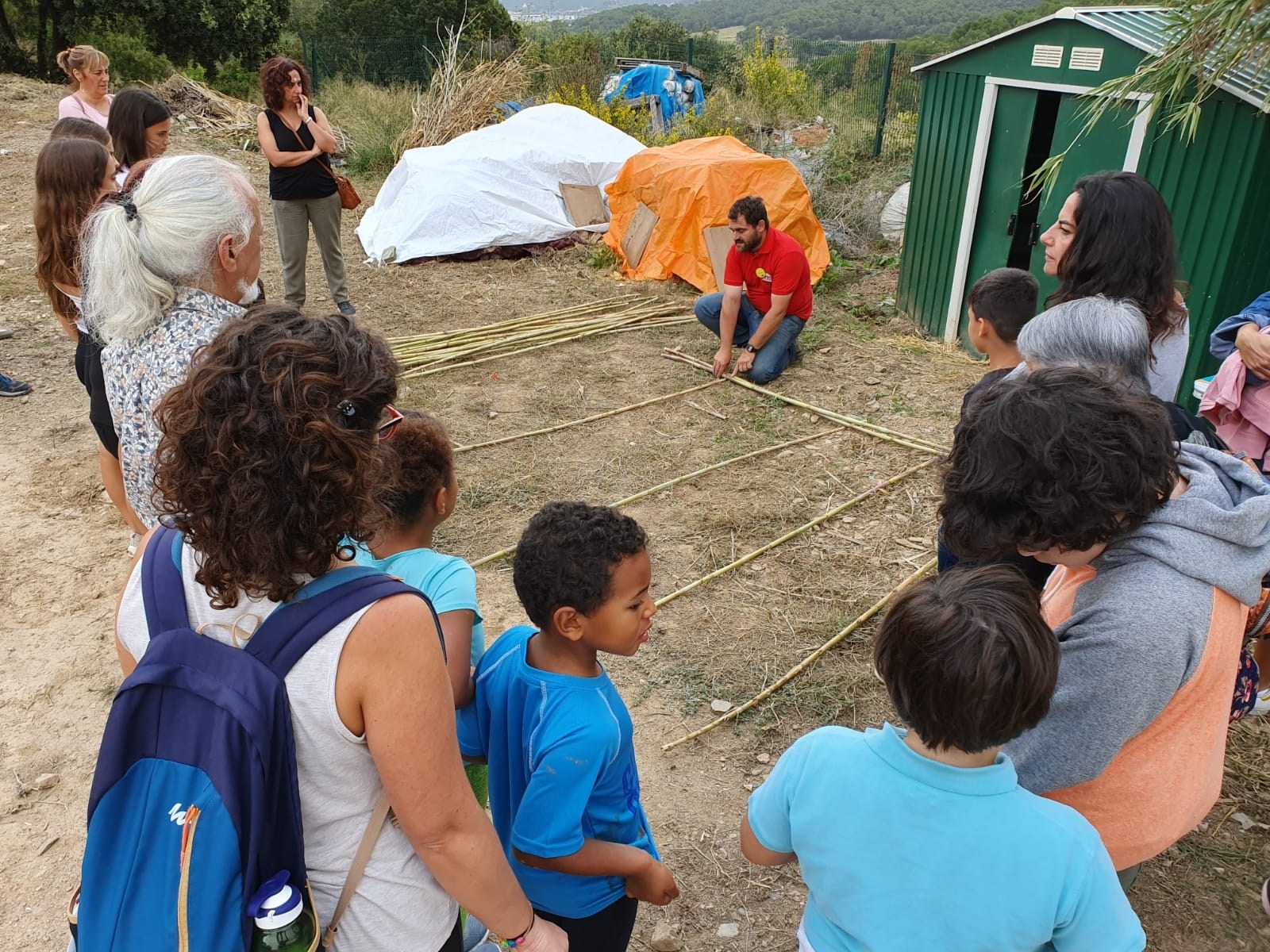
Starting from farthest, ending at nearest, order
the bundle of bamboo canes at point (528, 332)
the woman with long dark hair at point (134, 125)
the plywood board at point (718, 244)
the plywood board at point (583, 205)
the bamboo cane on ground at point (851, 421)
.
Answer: the plywood board at point (583, 205) → the plywood board at point (718, 244) → the bundle of bamboo canes at point (528, 332) → the bamboo cane on ground at point (851, 421) → the woman with long dark hair at point (134, 125)

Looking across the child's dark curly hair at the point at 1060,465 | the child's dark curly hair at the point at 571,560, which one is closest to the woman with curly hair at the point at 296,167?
the child's dark curly hair at the point at 571,560

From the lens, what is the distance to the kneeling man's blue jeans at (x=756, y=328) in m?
6.20

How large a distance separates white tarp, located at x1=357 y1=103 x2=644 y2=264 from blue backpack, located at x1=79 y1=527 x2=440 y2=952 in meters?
8.29

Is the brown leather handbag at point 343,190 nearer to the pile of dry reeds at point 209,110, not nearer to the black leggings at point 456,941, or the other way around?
the black leggings at point 456,941

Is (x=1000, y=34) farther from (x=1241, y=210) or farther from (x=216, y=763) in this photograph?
(x=216, y=763)

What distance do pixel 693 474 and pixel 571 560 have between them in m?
3.28

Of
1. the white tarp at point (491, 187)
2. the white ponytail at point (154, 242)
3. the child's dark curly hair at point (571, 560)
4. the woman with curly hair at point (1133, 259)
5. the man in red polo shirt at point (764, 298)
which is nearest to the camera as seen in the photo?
the child's dark curly hair at point (571, 560)

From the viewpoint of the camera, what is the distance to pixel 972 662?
1167 millimetres

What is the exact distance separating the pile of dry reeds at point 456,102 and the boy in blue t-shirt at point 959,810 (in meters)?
12.2

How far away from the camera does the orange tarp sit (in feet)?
26.7

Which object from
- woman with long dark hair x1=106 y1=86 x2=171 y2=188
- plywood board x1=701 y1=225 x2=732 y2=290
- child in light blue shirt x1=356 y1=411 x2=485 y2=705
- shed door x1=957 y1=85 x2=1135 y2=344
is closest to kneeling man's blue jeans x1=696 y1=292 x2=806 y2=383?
plywood board x1=701 y1=225 x2=732 y2=290

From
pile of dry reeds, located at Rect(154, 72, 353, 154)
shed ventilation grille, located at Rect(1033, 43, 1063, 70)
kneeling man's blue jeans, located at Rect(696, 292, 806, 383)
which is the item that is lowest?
kneeling man's blue jeans, located at Rect(696, 292, 806, 383)

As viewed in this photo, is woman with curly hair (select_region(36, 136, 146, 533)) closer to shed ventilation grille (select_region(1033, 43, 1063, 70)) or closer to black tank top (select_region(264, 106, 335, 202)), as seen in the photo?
black tank top (select_region(264, 106, 335, 202))

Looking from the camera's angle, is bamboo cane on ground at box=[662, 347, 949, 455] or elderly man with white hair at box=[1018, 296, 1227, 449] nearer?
elderly man with white hair at box=[1018, 296, 1227, 449]
